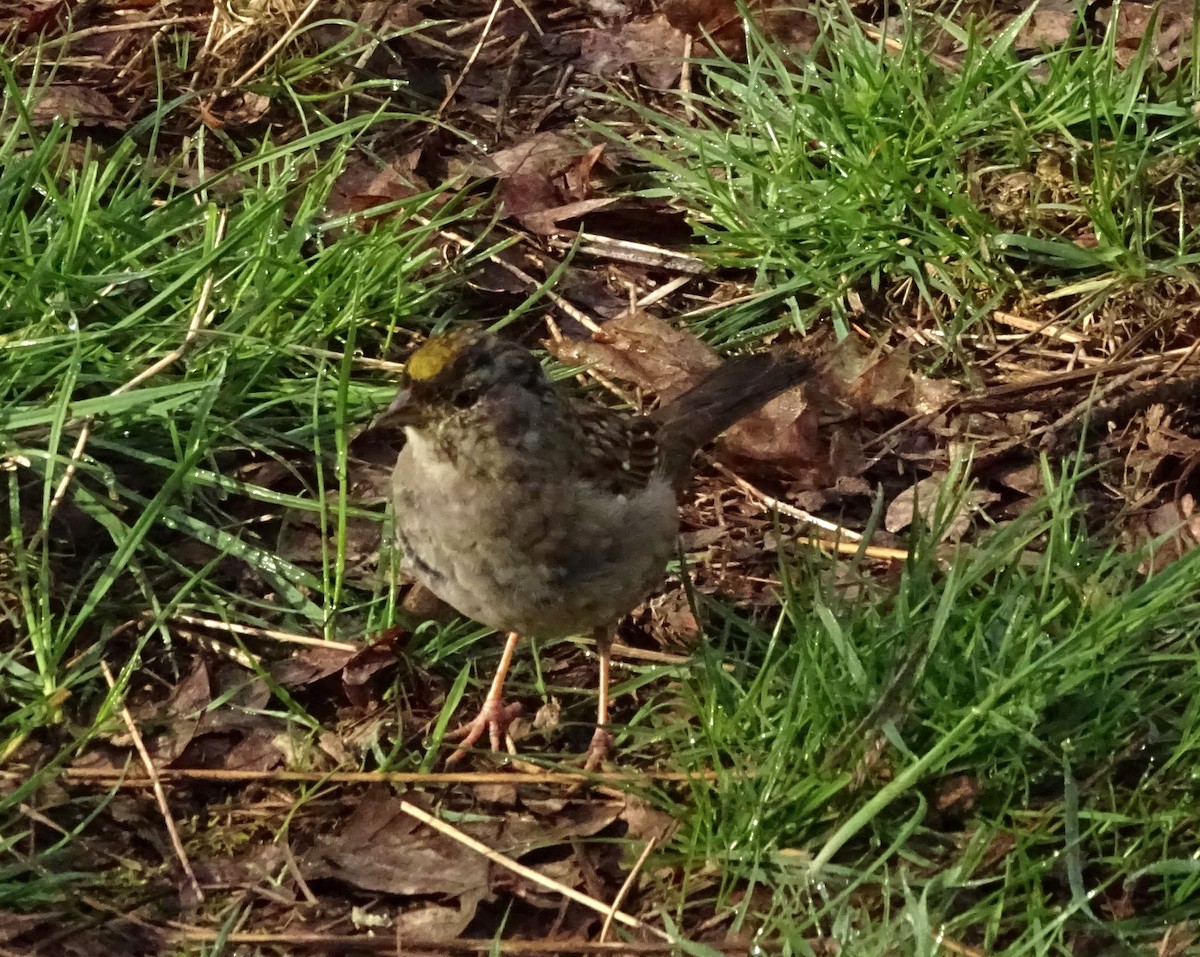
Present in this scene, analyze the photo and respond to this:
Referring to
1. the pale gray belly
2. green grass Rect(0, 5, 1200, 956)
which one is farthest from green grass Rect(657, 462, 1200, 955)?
the pale gray belly

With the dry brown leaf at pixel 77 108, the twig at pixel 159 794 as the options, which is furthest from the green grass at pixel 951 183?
the twig at pixel 159 794

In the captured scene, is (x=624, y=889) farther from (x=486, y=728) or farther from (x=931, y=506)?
(x=931, y=506)

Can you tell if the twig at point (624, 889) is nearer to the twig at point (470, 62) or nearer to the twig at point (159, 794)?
the twig at point (159, 794)

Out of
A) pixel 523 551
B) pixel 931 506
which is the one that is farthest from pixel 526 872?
pixel 931 506

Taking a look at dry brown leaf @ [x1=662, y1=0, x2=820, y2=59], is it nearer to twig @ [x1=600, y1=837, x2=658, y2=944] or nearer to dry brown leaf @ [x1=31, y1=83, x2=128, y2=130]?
dry brown leaf @ [x1=31, y1=83, x2=128, y2=130]

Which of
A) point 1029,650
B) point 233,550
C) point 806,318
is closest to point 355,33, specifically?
point 806,318
